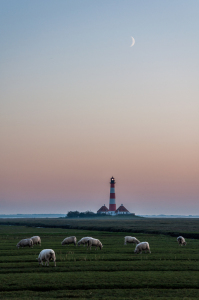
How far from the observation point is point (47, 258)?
25.6 metres

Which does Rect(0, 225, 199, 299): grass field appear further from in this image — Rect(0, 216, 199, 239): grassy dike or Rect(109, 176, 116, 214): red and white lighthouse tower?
Rect(109, 176, 116, 214): red and white lighthouse tower

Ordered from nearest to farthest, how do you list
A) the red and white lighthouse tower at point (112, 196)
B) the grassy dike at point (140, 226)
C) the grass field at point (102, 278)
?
the grass field at point (102, 278) < the grassy dike at point (140, 226) < the red and white lighthouse tower at point (112, 196)

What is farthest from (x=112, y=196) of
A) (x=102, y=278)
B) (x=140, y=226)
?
(x=102, y=278)

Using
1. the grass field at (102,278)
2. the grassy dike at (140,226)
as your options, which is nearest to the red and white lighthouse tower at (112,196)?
the grassy dike at (140,226)

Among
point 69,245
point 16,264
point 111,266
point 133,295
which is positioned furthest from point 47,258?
point 69,245

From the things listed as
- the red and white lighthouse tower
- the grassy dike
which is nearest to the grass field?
the grassy dike

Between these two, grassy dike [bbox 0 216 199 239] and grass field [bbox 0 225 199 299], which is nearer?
grass field [bbox 0 225 199 299]

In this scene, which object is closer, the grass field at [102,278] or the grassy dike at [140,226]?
the grass field at [102,278]

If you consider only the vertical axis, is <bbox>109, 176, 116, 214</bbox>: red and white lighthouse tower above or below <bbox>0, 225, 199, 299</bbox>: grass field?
above

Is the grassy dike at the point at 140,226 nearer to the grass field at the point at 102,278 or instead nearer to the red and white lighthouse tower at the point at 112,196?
the grass field at the point at 102,278

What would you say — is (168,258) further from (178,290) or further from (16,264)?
(16,264)

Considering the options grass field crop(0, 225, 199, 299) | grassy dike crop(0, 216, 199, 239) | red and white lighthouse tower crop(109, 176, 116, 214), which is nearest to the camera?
grass field crop(0, 225, 199, 299)

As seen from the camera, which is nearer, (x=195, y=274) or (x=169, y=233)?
(x=195, y=274)

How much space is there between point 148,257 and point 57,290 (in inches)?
530
